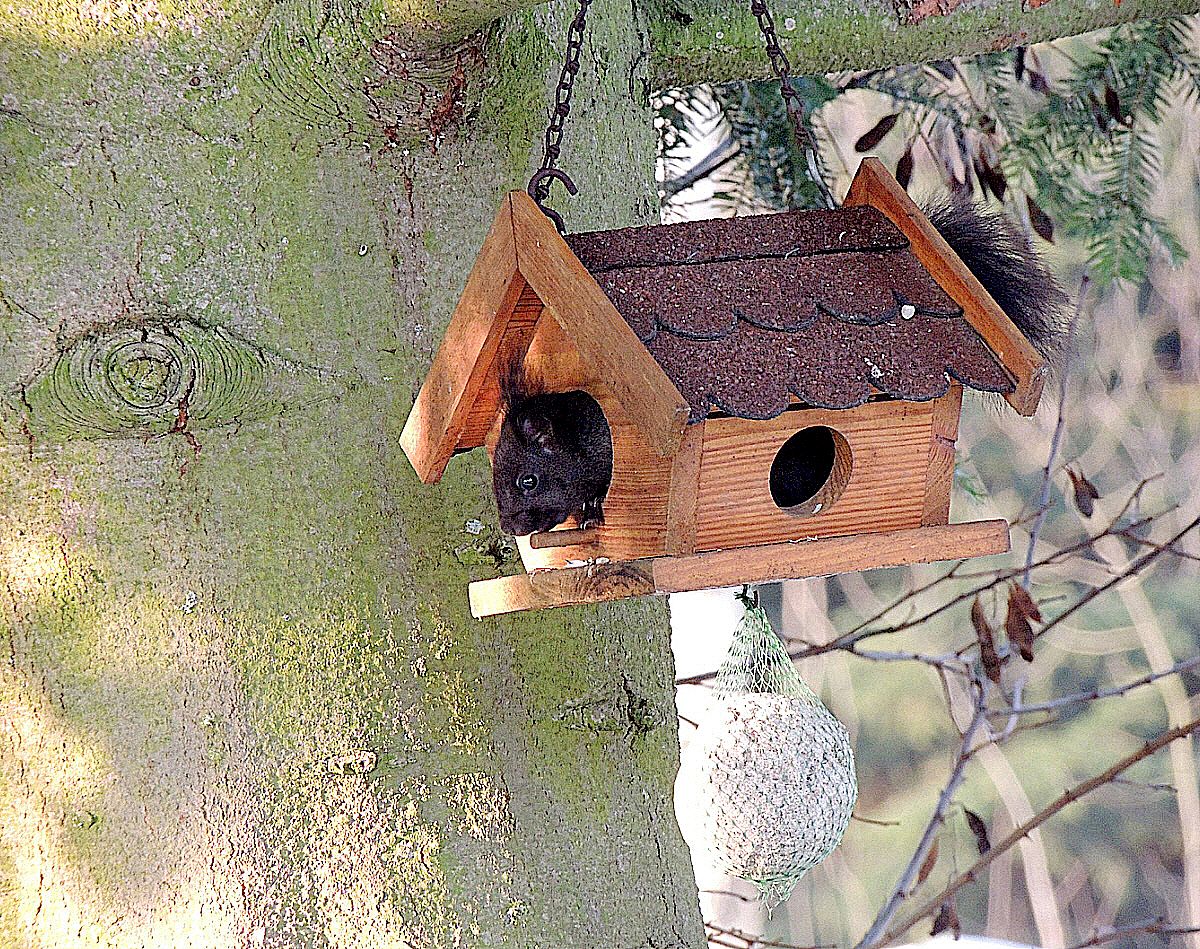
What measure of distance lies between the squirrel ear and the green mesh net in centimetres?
30

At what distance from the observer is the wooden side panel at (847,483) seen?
0.92 metres

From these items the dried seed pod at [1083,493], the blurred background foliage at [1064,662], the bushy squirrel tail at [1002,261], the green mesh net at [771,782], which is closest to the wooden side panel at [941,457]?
the bushy squirrel tail at [1002,261]

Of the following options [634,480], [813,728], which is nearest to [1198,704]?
[813,728]

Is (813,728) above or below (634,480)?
below

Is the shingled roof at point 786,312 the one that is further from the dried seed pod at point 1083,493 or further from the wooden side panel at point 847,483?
the dried seed pod at point 1083,493

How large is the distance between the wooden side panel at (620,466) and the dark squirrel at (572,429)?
0.02 metres

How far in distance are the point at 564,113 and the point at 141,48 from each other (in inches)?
14.3

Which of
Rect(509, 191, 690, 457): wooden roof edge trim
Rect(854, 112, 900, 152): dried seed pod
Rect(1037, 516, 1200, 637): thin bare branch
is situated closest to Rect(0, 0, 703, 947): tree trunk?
Rect(509, 191, 690, 457): wooden roof edge trim

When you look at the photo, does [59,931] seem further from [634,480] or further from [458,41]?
[458,41]

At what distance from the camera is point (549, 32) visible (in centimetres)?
111

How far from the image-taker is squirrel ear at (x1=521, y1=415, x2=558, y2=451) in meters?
0.95

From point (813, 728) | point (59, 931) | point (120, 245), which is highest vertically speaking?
point (120, 245)

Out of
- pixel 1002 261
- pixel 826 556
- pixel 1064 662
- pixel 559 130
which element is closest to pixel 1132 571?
pixel 1002 261

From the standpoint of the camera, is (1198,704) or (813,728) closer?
(813,728)
